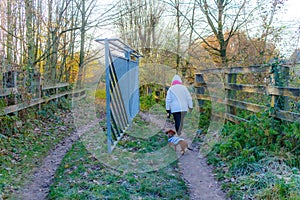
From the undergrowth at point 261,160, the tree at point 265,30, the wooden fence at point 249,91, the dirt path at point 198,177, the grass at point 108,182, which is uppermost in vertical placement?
the tree at point 265,30

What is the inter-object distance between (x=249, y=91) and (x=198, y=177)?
2.52 meters

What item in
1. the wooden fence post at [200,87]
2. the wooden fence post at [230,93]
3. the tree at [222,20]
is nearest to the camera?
the wooden fence post at [230,93]

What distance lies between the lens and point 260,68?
593cm

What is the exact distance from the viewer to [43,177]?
15.8 ft

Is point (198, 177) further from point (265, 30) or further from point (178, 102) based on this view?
point (265, 30)

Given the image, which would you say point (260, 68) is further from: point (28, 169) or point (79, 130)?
point (79, 130)

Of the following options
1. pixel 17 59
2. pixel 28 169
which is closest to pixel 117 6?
pixel 17 59

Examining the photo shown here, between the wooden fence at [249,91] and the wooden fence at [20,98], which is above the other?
the wooden fence at [249,91]

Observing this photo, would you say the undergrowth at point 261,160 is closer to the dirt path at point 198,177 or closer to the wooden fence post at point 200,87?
the dirt path at point 198,177

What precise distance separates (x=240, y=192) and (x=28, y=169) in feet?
11.8

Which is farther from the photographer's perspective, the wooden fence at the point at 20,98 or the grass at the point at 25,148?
the wooden fence at the point at 20,98

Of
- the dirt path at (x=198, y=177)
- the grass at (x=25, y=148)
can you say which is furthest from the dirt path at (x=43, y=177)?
the dirt path at (x=198, y=177)

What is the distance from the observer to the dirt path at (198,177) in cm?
421

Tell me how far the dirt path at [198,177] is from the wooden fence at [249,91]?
1498 mm
